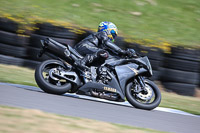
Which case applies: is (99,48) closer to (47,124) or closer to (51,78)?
(51,78)

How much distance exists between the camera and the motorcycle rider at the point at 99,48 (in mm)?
6242

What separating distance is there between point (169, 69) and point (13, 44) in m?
4.38

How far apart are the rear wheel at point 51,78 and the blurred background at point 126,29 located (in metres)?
1.44

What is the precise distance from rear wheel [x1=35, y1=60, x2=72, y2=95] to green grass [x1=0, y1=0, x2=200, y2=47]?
5.42m

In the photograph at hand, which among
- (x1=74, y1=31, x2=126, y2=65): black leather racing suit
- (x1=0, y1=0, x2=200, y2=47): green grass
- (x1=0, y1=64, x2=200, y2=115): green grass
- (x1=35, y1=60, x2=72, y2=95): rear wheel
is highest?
(x1=0, y1=0, x2=200, y2=47): green grass

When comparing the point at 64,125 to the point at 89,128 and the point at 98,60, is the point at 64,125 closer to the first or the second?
the point at 89,128

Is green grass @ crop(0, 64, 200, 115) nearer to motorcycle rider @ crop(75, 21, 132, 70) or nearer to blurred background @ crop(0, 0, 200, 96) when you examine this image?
blurred background @ crop(0, 0, 200, 96)

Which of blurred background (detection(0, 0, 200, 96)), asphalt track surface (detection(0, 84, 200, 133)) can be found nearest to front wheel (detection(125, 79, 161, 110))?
asphalt track surface (detection(0, 84, 200, 133))

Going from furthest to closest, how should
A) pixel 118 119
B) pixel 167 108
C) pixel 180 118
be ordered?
pixel 167 108 → pixel 180 118 → pixel 118 119

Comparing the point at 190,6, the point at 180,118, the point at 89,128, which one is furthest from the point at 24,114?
the point at 190,6

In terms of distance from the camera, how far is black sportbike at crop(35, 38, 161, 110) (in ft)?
19.9

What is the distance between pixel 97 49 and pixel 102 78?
0.60m

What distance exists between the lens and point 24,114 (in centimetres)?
→ 409

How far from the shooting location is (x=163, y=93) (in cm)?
907
